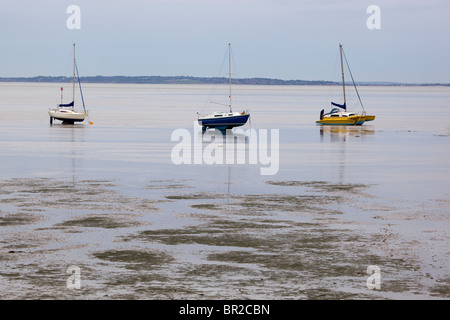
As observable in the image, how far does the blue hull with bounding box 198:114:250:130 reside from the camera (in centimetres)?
7412

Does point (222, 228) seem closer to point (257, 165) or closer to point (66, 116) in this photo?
point (257, 165)

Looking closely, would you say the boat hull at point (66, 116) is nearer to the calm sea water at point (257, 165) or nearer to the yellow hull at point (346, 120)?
the calm sea water at point (257, 165)

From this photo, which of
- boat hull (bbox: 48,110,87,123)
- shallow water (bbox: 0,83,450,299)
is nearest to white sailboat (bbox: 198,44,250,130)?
boat hull (bbox: 48,110,87,123)

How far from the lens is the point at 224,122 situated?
246 feet

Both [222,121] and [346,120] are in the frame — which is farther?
[346,120]

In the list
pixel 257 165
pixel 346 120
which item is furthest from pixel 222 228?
pixel 346 120

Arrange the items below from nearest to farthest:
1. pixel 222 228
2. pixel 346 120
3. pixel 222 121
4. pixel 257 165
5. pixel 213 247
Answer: pixel 213 247
pixel 222 228
pixel 257 165
pixel 222 121
pixel 346 120

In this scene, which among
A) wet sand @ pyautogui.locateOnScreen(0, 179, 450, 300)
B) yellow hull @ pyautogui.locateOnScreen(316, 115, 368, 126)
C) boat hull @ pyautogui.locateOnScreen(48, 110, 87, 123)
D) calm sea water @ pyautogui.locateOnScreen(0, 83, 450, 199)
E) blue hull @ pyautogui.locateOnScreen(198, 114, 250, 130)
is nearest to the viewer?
wet sand @ pyautogui.locateOnScreen(0, 179, 450, 300)

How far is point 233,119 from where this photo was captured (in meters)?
75.3

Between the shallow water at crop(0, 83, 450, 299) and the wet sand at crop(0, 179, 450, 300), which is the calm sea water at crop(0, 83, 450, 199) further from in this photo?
the wet sand at crop(0, 179, 450, 300)

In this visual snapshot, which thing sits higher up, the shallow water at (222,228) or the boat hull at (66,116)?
the boat hull at (66,116)

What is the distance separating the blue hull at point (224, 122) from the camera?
7412 centimetres

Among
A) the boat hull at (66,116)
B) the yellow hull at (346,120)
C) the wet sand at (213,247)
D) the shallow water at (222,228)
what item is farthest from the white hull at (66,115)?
the wet sand at (213,247)

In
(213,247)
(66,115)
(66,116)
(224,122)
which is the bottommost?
(213,247)
